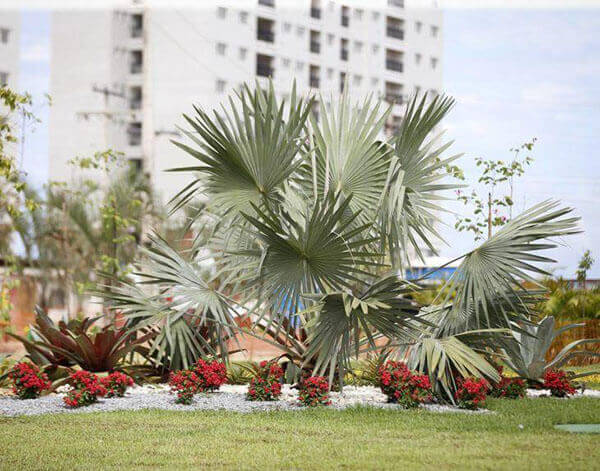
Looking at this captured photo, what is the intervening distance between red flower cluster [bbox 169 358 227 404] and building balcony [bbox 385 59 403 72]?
59985mm

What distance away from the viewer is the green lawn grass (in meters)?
7.11

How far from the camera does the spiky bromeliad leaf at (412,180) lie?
35.6 ft

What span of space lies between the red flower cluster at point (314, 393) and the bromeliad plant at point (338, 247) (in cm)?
14

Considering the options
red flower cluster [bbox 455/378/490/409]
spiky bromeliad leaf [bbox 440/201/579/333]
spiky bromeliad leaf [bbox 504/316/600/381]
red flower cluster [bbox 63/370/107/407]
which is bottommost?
red flower cluster [bbox 63/370/107/407]

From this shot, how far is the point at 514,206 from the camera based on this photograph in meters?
A: 20.3

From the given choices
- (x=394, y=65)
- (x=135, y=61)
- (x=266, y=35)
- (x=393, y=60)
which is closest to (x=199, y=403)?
(x=135, y=61)

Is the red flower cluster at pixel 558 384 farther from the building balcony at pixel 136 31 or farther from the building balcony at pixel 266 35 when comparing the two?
the building balcony at pixel 266 35

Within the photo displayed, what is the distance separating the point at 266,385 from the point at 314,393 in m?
0.80

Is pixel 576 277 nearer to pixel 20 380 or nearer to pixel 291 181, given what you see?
pixel 291 181

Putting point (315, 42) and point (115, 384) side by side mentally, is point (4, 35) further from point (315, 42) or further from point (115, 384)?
point (115, 384)

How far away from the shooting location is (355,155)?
37.3 feet

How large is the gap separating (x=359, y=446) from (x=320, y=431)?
0.90m

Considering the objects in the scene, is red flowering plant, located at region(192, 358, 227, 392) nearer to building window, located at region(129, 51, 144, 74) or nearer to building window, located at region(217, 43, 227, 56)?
building window, located at region(217, 43, 227, 56)

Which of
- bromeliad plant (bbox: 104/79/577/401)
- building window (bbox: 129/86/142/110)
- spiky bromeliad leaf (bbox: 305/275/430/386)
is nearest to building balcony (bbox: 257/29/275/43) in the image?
building window (bbox: 129/86/142/110)
